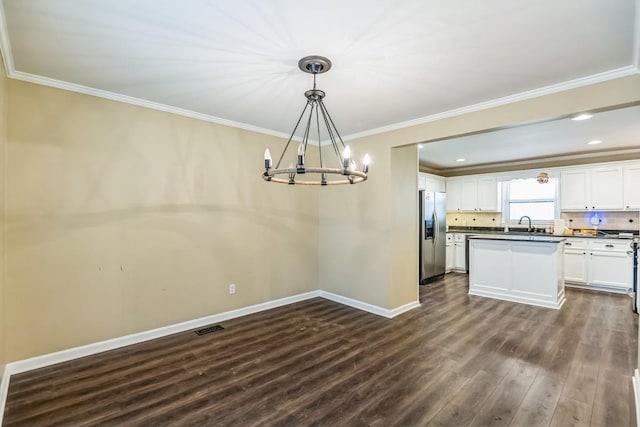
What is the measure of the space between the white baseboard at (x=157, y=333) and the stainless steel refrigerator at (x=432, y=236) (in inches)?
59.6

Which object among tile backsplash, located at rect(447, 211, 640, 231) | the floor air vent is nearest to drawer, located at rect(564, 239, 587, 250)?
tile backsplash, located at rect(447, 211, 640, 231)

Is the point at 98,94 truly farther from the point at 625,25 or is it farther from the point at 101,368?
the point at 625,25

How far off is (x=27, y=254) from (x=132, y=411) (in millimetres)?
1726

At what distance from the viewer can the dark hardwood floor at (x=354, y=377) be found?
2117mm

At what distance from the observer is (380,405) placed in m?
2.24

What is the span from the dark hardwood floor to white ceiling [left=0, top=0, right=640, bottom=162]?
8.49 ft

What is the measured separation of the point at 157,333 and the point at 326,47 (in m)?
3.39

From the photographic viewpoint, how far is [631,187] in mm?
5461

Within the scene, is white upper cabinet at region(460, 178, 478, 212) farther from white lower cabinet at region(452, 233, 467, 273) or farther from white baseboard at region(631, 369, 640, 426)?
white baseboard at region(631, 369, 640, 426)

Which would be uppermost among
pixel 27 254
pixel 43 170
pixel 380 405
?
pixel 43 170

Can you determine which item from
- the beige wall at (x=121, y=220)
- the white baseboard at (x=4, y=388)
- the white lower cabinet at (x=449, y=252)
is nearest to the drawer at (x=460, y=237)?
the white lower cabinet at (x=449, y=252)

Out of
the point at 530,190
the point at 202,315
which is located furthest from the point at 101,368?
the point at 530,190

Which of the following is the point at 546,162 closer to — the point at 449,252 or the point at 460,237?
the point at 460,237

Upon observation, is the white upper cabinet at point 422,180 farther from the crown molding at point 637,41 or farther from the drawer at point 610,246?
the crown molding at point 637,41
